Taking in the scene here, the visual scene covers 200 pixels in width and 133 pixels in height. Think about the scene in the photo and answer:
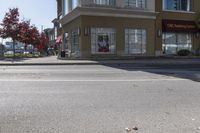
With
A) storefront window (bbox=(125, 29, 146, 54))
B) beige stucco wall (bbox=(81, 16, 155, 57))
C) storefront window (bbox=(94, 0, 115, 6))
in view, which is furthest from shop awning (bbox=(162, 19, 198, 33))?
storefront window (bbox=(94, 0, 115, 6))

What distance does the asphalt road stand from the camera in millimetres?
7168

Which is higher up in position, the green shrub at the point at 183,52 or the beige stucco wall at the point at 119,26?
the beige stucco wall at the point at 119,26

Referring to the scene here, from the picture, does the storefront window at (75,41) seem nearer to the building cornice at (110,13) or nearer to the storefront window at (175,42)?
the building cornice at (110,13)

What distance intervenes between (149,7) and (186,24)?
16.2 ft

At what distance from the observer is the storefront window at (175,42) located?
134ft

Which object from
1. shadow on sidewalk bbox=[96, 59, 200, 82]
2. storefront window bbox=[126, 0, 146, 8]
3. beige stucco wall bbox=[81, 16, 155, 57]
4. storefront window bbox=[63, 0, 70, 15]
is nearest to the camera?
shadow on sidewalk bbox=[96, 59, 200, 82]

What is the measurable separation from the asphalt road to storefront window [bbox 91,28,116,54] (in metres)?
22.5

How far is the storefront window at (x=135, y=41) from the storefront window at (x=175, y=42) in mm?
3114

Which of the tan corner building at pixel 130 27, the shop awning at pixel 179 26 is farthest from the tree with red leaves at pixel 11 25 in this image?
the shop awning at pixel 179 26

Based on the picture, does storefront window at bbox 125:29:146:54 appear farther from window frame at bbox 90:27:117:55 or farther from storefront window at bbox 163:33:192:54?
storefront window at bbox 163:33:192:54

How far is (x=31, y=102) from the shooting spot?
968 cm

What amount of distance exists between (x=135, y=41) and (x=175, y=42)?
17.9 feet

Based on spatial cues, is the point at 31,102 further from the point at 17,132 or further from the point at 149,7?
the point at 149,7

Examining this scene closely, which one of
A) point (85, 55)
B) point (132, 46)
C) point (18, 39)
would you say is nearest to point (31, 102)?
point (85, 55)
